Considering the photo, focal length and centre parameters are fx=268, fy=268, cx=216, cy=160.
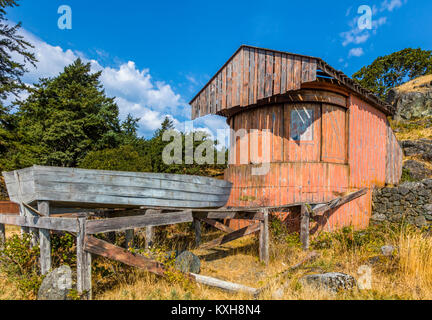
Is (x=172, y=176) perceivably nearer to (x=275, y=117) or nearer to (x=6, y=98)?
(x=275, y=117)

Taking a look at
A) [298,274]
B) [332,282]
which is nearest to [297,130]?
[298,274]

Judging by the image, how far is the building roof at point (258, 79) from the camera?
26.0 ft

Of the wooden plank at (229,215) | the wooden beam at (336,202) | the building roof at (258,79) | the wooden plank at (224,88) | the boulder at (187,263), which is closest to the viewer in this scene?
the boulder at (187,263)

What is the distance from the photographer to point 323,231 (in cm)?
845

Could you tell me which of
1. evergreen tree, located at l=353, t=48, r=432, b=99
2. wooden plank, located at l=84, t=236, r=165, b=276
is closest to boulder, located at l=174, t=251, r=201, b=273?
wooden plank, located at l=84, t=236, r=165, b=276

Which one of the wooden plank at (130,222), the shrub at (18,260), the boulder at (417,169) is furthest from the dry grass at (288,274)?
the boulder at (417,169)

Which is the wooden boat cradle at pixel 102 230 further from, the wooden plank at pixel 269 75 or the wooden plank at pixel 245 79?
the wooden plank at pixel 245 79

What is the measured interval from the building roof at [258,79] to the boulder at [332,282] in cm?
523

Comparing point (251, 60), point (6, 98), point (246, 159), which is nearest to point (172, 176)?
point (246, 159)

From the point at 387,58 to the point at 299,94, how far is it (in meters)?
42.1

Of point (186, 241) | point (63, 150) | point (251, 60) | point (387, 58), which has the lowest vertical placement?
point (186, 241)

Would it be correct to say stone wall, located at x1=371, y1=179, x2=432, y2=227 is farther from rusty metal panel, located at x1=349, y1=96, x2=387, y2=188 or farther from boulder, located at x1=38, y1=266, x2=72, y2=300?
boulder, located at x1=38, y1=266, x2=72, y2=300

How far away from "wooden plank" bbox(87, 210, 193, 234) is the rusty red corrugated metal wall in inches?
163

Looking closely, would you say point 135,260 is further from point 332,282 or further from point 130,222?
point 332,282
